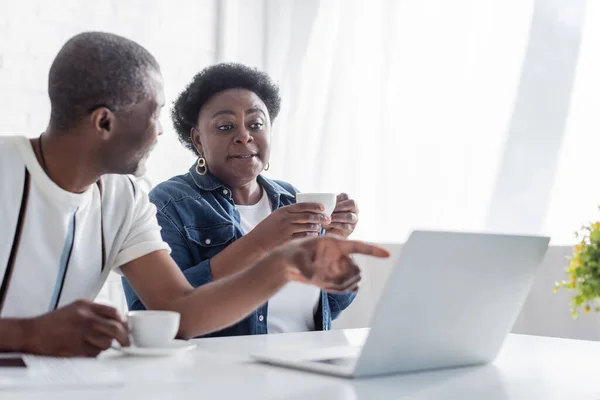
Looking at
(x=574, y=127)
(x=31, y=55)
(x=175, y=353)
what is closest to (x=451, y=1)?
(x=574, y=127)

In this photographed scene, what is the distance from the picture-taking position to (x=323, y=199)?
1716 mm

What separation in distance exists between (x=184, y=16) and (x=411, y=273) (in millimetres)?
2457

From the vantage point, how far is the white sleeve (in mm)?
1528

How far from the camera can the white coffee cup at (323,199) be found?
171cm

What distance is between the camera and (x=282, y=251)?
1303 millimetres

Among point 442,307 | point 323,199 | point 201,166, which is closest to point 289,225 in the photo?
point 323,199

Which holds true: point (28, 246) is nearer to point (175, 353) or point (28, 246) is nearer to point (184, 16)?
point (175, 353)

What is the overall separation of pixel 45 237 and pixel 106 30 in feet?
5.55

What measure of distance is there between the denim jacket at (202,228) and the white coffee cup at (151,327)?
25.6 inches

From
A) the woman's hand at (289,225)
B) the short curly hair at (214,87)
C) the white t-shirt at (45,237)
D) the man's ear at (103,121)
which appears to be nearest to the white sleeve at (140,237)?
the white t-shirt at (45,237)

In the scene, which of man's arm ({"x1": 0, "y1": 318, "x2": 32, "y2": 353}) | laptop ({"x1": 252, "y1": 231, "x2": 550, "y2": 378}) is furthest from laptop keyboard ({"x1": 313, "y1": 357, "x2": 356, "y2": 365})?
man's arm ({"x1": 0, "y1": 318, "x2": 32, "y2": 353})

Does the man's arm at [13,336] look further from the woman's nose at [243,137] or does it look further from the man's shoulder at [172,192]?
the woman's nose at [243,137]

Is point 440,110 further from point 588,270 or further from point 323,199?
point 588,270

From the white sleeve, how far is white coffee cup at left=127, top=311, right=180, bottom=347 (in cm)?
29
